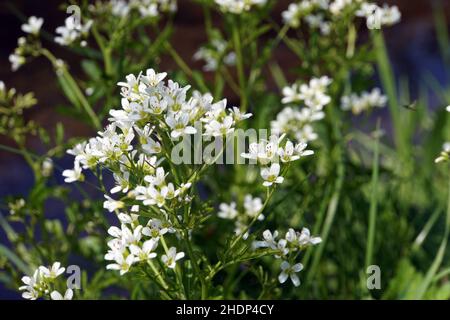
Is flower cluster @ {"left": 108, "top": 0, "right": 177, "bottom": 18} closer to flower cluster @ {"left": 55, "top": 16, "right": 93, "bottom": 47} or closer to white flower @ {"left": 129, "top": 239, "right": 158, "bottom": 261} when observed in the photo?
flower cluster @ {"left": 55, "top": 16, "right": 93, "bottom": 47}

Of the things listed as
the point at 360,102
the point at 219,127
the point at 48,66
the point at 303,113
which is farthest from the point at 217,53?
the point at 48,66

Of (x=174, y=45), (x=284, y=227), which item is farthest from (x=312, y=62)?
(x=174, y=45)

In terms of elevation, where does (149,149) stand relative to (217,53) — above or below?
below

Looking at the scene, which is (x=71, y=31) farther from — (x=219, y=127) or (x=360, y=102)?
(x=360, y=102)

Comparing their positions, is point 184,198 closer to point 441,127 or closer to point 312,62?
point 312,62

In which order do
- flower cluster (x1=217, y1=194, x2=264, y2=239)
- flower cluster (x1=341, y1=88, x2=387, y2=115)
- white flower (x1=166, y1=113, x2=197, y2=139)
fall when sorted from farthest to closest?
flower cluster (x1=341, y1=88, x2=387, y2=115), flower cluster (x1=217, y1=194, x2=264, y2=239), white flower (x1=166, y1=113, x2=197, y2=139)

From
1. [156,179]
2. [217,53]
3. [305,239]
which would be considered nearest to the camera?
[156,179]

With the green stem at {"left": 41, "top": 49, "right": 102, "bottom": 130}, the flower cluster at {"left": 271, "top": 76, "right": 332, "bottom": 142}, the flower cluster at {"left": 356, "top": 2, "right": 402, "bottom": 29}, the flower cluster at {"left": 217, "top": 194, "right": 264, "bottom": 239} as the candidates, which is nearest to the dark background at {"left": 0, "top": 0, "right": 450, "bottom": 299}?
the green stem at {"left": 41, "top": 49, "right": 102, "bottom": 130}
